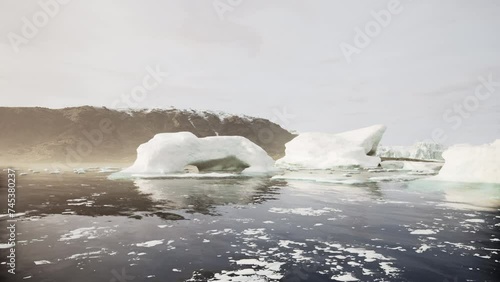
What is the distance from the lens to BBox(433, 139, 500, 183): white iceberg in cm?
2003

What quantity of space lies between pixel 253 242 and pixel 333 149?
119 ft

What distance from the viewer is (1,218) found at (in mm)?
8953

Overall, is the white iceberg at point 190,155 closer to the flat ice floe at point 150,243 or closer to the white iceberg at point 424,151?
the flat ice floe at point 150,243

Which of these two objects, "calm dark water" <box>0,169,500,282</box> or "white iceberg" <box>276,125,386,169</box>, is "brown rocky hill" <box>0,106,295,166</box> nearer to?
"white iceberg" <box>276,125,386,169</box>

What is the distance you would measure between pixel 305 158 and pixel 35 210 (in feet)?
114

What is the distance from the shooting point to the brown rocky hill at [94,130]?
83.3 metres

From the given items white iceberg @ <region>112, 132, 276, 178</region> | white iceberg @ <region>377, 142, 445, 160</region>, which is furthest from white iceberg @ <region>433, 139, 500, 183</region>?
white iceberg @ <region>377, 142, 445, 160</region>

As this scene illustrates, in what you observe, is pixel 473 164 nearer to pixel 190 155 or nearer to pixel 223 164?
pixel 190 155

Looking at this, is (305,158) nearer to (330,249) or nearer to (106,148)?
(330,249)

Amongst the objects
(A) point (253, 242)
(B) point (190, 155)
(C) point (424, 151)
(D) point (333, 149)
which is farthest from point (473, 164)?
(C) point (424, 151)

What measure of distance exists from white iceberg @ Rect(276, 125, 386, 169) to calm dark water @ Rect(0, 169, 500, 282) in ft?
92.8

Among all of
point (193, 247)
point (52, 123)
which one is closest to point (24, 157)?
point (52, 123)

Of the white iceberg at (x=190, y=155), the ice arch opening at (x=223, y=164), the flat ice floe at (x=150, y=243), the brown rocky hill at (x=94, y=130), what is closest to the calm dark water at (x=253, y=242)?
the flat ice floe at (x=150, y=243)

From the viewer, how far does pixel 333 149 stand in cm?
4128
